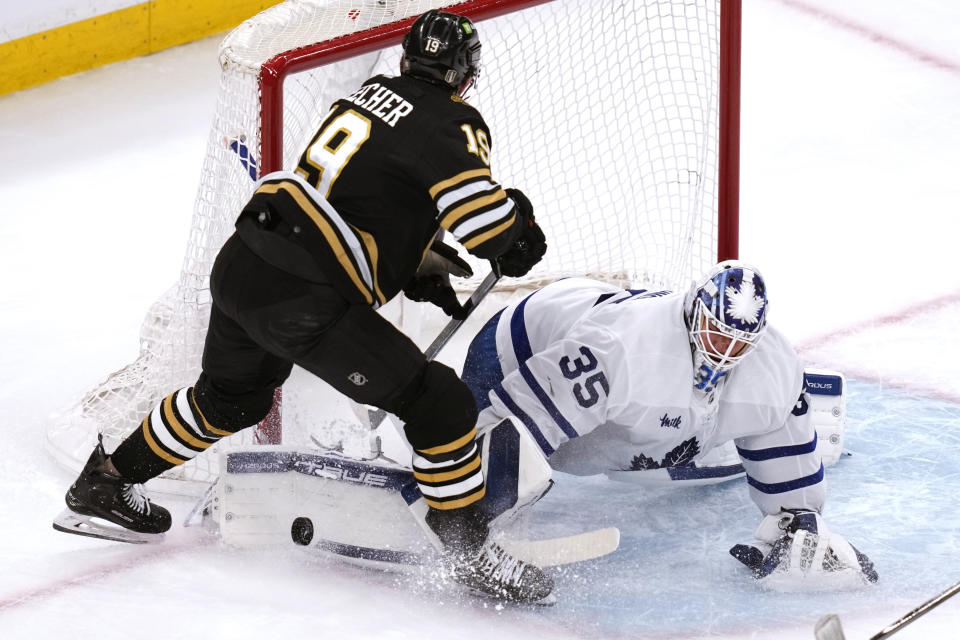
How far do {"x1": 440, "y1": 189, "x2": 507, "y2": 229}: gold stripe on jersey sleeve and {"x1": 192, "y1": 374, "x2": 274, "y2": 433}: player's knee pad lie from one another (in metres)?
0.58

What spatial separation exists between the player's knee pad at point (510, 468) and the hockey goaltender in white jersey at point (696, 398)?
1.6 inches

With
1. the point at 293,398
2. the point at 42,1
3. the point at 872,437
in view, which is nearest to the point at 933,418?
the point at 872,437

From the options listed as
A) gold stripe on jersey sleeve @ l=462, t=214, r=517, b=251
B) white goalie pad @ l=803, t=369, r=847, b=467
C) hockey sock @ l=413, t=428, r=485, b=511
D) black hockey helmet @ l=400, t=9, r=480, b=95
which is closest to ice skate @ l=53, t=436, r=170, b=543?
hockey sock @ l=413, t=428, r=485, b=511

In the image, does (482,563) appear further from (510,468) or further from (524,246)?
(524,246)

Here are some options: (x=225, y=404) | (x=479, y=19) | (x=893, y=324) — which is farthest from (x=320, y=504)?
(x=893, y=324)

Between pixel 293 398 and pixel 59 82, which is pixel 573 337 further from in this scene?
pixel 59 82

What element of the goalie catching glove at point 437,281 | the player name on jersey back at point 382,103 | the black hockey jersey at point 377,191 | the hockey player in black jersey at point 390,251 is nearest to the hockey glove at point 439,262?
the goalie catching glove at point 437,281

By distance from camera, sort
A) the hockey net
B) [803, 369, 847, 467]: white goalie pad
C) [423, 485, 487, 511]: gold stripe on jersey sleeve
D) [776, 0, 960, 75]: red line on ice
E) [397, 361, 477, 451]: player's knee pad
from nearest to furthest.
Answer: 1. [397, 361, 477, 451]: player's knee pad
2. [423, 485, 487, 511]: gold stripe on jersey sleeve
3. the hockey net
4. [803, 369, 847, 467]: white goalie pad
5. [776, 0, 960, 75]: red line on ice

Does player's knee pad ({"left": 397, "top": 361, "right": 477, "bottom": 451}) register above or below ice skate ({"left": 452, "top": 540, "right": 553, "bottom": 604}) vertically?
above

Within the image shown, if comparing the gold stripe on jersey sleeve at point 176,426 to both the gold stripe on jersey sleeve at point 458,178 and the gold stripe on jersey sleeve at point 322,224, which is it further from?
the gold stripe on jersey sleeve at point 458,178

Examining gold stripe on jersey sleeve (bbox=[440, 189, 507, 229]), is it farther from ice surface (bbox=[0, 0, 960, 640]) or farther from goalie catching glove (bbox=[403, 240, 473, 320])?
ice surface (bbox=[0, 0, 960, 640])

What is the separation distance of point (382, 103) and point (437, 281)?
1.54 ft

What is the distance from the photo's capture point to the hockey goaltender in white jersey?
125 inches

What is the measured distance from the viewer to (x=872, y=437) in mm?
3910
